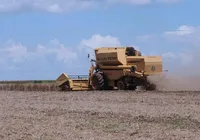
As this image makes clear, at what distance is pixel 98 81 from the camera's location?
32688 millimetres

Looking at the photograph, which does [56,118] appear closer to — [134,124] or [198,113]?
[134,124]

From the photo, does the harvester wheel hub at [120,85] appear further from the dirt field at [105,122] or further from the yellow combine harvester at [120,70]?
the dirt field at [105,122]

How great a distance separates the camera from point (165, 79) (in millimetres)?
30828

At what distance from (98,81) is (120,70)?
1.80 meters

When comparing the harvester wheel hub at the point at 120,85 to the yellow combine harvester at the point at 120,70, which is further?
the harvester wheel hub at the point at 120,85

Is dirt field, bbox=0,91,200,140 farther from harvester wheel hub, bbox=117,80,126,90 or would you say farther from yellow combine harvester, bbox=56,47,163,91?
harvester wheel hub, bbox=117,80,126,90

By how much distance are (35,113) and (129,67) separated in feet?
48.1

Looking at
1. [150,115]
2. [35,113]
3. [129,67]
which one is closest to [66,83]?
[129,67]

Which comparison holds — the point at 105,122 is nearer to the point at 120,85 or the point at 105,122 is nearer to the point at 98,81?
the point at 120,85

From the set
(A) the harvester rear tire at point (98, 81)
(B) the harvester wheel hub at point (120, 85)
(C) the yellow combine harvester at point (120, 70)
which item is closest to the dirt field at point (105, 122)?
(C) the yellow combine harvester at point (120, 70)

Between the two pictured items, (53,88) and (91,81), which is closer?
(91,81)

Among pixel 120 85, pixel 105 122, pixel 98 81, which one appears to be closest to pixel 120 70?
pixel 120 85

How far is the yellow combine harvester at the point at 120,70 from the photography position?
3108 centimetres

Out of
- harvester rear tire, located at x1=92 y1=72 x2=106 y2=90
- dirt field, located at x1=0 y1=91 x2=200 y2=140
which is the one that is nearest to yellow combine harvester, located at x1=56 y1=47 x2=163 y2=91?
harvester rear tire, located at x1=92 y1=72 x2=106 y2=90
